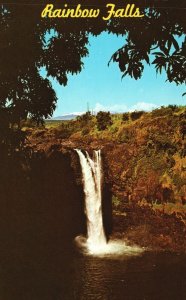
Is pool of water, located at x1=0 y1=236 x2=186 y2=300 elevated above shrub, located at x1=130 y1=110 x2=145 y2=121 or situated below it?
below

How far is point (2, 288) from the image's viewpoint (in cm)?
1931

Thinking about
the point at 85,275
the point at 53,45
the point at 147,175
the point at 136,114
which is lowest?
the point at 85,275

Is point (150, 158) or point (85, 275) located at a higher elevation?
point (150, 158)

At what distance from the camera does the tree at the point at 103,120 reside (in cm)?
3497

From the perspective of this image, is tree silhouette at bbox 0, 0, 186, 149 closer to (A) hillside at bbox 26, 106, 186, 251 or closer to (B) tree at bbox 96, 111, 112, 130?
(A) hillside at bbox 26, 106, 186, 251

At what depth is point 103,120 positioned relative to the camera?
3519 centimetres

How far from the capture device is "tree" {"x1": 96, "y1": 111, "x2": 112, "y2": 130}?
3497 cm

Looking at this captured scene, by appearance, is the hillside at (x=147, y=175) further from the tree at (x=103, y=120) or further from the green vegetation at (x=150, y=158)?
the tree at (x=103, y=120)

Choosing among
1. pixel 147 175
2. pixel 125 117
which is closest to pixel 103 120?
pixel 125 117

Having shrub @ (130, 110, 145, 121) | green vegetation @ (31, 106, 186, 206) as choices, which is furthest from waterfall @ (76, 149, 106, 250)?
shrub @ (130, 110, 145, 121)

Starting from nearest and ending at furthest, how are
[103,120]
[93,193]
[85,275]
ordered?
1. [85,275]
2. [93,193]
3. [103,120]

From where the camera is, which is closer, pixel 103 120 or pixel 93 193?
pixel 93 193

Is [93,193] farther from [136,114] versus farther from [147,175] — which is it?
[136,114]

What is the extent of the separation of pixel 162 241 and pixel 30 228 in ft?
Result: 27.4
